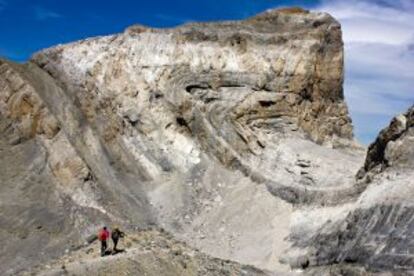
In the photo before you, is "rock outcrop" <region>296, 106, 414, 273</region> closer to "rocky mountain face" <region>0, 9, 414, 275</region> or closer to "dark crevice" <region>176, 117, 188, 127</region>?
"rocky mountain face" <region>0, 9, 414, 275</region>

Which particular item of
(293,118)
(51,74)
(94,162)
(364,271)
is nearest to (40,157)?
(94,162)

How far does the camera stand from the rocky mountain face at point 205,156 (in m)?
36.9

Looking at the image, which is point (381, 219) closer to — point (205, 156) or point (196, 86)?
point (205, 156)

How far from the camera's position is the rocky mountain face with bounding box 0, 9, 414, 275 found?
36.9 m

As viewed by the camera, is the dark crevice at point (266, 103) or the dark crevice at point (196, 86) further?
the dark crevice at point (196, 86)

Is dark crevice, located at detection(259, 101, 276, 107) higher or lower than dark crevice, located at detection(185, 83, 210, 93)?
lower

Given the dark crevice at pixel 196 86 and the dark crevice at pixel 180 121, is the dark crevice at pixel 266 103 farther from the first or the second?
the dark crevice at pixel 180 121

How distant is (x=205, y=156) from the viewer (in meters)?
48.8

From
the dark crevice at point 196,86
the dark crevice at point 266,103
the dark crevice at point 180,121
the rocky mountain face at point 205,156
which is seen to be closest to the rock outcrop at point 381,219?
the rocky mountain face at point 205,156

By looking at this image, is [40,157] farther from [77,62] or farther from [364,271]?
[364,271]

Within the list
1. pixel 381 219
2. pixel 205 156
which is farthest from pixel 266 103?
pixel 381 219

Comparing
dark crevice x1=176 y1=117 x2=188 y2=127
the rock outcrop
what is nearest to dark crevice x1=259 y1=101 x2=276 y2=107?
dark crevice x1=176 y1=117 x2=188 y2=127

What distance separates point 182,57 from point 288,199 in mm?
12545

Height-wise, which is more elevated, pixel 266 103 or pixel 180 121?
pixel 266 103
